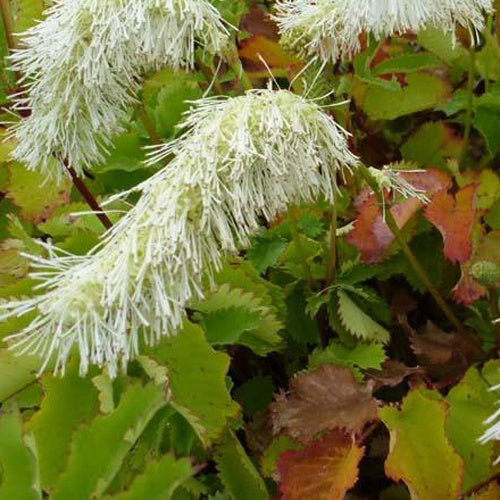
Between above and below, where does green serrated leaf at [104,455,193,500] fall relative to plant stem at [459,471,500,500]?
above

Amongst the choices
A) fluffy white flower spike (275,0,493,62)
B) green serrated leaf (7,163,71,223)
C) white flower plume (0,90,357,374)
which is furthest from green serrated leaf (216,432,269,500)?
green serrated leaf (7,163,71,223)

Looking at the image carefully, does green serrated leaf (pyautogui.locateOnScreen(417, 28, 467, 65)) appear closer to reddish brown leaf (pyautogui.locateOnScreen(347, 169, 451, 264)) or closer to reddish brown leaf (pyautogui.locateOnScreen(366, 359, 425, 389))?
reddish brown leaf (pyautogui.locateOnScreen(347, 169, 451, 264))

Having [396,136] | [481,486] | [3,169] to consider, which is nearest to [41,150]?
[3,169]

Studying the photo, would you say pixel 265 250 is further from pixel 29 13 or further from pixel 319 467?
pixel 29 13

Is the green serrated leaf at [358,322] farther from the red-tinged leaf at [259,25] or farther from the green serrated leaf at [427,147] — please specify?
the red-tinged leaf at [259,25]

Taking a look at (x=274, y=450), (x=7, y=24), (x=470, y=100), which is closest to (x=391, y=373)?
(x=274, y=450)

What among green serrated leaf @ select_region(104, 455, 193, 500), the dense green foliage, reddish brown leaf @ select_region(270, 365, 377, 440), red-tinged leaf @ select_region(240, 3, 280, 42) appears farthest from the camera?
red-tinged leaf @ select_region(240, 3, 280, 42)

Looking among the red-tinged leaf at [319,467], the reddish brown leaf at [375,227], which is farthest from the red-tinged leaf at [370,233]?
the red-tinged leaf at [319,467]
